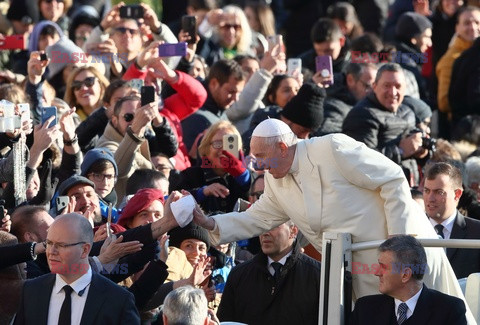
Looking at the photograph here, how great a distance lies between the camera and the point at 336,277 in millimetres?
8188

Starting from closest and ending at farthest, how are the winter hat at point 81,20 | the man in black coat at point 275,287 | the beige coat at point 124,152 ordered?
the man in black coat at point 275,287 → the beige coat at point 124,152 → the winter hat at point 81,20

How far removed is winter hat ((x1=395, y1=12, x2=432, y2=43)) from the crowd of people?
2 cm

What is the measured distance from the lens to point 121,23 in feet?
41.9

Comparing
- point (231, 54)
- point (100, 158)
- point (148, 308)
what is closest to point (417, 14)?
point (231, 54)

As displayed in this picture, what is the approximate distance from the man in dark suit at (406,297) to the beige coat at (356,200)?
22.6 inches

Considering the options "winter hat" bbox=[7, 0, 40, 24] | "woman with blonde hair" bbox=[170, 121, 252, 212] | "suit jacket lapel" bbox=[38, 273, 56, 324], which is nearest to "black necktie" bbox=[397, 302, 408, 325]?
"suit jacket lapel" bbox=[38, 273, 56, 324]

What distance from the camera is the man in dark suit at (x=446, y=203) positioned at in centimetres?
1012

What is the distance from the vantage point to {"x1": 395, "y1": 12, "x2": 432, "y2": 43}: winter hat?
1559 cm

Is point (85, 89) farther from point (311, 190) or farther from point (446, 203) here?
point (311, 190)

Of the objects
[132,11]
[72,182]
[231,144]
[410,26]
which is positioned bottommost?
[410,26]

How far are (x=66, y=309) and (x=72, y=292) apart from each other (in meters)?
0.11

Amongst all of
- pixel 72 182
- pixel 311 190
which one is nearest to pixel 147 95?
pixel 72 182

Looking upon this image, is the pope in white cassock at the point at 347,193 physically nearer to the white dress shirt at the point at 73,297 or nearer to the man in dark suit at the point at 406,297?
the man in dark suit at the point at 406,297

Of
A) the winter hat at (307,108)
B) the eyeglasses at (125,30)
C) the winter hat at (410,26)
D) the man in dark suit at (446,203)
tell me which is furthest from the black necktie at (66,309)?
the winter hat at (410,26)
